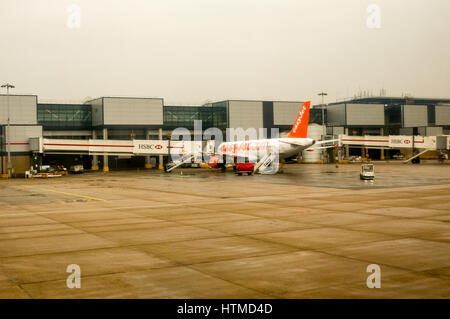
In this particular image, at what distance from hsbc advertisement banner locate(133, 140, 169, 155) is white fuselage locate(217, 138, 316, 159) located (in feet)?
55.2

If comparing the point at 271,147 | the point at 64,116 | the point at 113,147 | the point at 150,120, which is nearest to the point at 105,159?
the point at 113,147

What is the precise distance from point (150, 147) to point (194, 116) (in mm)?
29790

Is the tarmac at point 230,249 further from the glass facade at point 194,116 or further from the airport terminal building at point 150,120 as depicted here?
the glass facade at point 194,116

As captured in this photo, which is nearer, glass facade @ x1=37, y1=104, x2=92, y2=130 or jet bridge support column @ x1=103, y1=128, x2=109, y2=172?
jet bridge support column @ x1=103, y1=128, x2=109, y2=172

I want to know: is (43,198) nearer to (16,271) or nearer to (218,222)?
(218,222)

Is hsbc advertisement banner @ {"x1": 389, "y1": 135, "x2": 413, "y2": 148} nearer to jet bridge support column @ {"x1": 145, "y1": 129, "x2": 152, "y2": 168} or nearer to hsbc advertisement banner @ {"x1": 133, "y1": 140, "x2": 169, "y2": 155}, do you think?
hsbc advertisement banner @ {"x1": 133, "y1": 140, "x2": 169, "y2": 155}

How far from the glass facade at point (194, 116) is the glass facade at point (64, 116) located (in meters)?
18.8

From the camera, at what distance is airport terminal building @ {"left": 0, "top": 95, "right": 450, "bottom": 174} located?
94688mm

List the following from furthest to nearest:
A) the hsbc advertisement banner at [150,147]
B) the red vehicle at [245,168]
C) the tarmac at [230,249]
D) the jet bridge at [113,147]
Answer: the hsbc advertisement banner at [150,147], the jet bridge at [113,147], the red vehicle at [245,168], the tarmac at [230,249]

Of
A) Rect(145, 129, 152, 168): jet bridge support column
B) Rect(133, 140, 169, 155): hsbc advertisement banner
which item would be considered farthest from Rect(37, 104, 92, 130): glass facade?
Rect(133, 140, 169, 155): hsbc advertisement banner

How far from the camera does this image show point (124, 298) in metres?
11.6

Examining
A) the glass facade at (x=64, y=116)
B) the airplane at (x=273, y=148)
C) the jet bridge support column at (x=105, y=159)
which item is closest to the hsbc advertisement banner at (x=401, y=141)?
the airplane at (x=273, y=148)

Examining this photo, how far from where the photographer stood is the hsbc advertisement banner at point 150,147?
9450 cm

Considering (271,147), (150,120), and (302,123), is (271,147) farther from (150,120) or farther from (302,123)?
(150,120)
